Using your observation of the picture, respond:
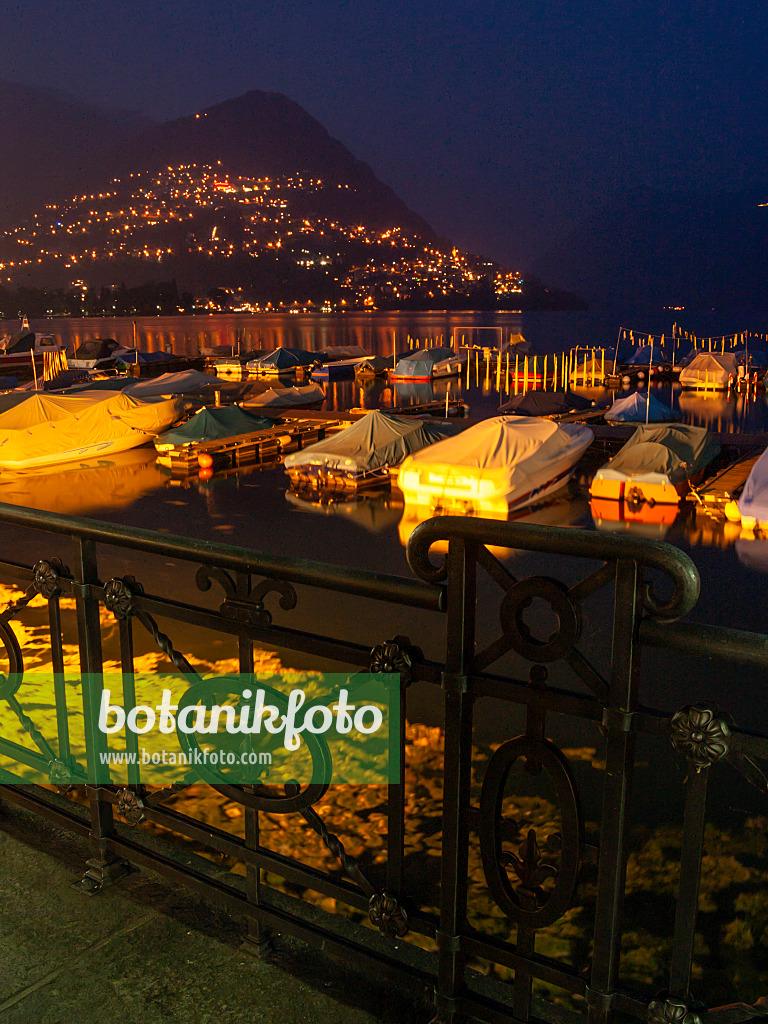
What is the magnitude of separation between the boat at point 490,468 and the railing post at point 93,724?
989 inches

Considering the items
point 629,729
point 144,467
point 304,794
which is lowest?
point 144,467

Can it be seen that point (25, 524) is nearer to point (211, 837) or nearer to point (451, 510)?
point (211, 837)

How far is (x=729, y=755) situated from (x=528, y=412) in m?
46.7

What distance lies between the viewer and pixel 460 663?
2.51m

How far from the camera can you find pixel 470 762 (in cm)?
262

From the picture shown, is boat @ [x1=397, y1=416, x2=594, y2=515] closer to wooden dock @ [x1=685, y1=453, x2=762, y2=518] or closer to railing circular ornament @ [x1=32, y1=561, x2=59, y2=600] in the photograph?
wooden dock @ [x1=685, y1=453, x2=762, y2=518]

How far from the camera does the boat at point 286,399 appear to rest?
55.0 meters

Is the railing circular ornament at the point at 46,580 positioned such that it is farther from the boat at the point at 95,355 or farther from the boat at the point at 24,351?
the boat at the point at 95,355

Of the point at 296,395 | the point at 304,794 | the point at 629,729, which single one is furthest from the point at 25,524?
the point at 296,395

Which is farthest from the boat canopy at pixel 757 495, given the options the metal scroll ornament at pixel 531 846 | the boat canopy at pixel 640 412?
the metal scroll ornament at pixel 531 846

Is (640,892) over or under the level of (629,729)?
under

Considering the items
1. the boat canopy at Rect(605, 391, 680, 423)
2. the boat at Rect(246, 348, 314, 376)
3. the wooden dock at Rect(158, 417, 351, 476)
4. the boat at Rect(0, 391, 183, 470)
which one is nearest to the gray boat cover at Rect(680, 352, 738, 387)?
the boat canopy at Rect(605, 391, 680, 423)

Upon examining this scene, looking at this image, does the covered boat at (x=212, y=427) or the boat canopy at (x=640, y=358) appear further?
the boat canopy at (x=640, y=358)

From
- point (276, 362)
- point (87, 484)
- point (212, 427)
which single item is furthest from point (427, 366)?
point (87, 484)
